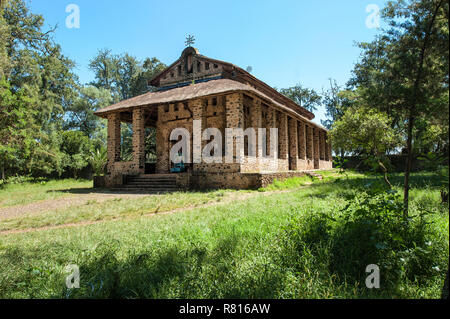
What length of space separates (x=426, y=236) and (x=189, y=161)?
14.4 meters

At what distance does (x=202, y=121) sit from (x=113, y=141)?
633 centimetres

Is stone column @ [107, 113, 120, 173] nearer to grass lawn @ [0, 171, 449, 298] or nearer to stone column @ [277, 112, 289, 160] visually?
stone column @ [277, 112, 289, 160]

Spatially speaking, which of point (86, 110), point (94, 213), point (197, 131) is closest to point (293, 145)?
point (197, 131)

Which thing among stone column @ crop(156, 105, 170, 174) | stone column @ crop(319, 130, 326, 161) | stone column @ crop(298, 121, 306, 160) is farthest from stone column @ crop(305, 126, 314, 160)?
stone column @ crop(156, 105, 170, 174)

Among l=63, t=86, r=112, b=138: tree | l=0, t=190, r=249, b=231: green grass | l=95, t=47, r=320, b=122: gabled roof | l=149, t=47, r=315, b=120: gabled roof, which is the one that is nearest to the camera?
l=0, t=190, r=249, b=231: green grass

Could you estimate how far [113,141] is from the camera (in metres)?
15.5

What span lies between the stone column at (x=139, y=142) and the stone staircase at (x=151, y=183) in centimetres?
83

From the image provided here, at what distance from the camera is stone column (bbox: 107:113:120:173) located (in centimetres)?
1540

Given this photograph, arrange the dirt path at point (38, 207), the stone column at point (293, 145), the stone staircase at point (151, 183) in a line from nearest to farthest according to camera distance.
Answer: the dirt path at point (38, 207) → the stone staircase at point (151, 183) → the stone column at point (293, 145)

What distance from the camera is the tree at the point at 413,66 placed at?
8.28ft

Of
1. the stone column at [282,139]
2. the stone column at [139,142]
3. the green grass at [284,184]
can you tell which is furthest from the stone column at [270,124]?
the stone column at [139,142]

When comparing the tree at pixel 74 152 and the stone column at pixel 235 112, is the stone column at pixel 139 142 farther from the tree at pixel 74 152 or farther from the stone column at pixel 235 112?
the tree at pixel 74 152

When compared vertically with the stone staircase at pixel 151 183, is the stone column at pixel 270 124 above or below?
above
